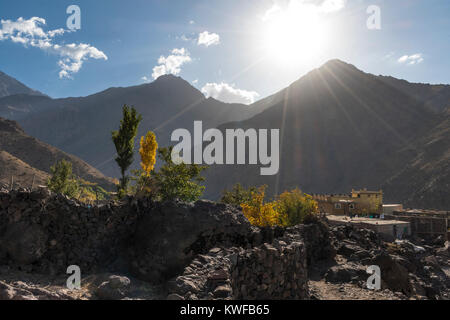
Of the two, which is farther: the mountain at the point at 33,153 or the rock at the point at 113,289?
the mountain at the point at 33,153

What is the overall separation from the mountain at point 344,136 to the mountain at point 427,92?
4913 mm

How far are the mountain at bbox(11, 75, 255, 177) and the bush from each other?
5065 inches

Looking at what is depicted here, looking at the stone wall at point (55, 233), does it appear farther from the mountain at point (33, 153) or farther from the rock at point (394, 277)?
the mountain at point (33, 153)

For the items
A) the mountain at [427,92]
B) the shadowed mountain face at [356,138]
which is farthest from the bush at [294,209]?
the mountain at [427,92]

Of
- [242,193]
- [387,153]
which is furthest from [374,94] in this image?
[242,193]

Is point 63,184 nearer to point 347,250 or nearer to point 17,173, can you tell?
point 17,173

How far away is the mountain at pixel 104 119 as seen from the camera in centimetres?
15512

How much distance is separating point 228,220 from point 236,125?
99267mm

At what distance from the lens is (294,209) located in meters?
18.7

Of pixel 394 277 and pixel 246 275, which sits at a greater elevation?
pixel 246 275

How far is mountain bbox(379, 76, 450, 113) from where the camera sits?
3492 inches

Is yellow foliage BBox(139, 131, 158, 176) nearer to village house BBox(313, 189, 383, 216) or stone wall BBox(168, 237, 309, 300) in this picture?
stone wall BBox(168, 237, 309, 300)

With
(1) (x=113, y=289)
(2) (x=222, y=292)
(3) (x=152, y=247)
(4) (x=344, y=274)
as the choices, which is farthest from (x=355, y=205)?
(1) (x=113, y=289)

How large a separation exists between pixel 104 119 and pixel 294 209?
563 feet
